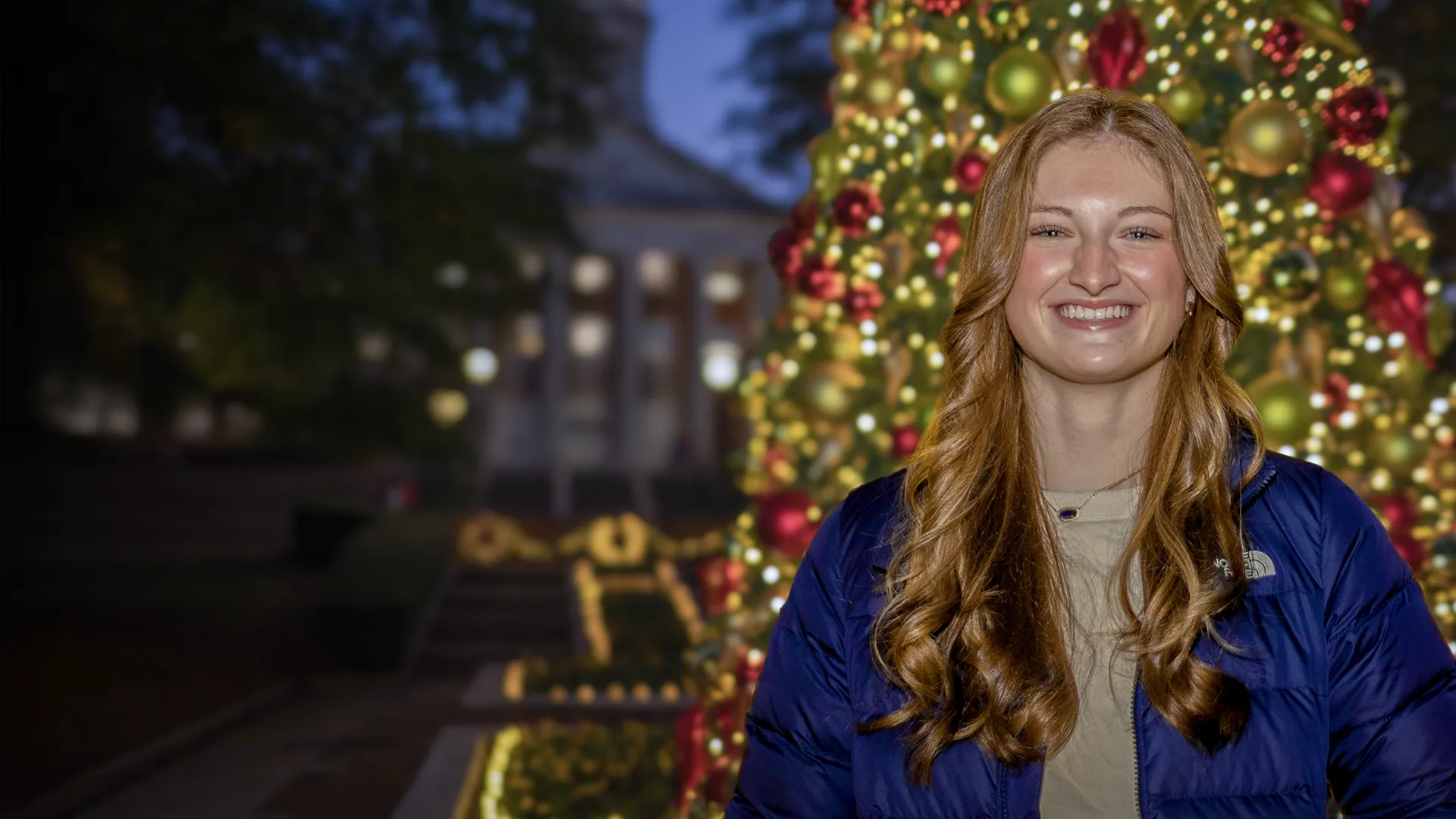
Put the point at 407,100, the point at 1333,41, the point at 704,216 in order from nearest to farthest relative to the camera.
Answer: the point at 1333,41 → the point at 407,100 → the point at 704,216

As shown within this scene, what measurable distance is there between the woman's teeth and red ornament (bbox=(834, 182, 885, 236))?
2350 mm

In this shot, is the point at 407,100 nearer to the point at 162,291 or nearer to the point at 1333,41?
the point at 162,291

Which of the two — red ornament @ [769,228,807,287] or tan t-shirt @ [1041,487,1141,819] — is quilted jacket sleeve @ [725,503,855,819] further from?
red ornament @ [769,228,807,287]

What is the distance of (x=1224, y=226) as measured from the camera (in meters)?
4.13

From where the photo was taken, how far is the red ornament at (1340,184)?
4098 millimetres

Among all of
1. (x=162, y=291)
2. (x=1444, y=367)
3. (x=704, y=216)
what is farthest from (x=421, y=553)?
(x=704, y=216)

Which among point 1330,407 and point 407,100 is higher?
point 407,100

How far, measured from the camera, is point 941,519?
2.03 meters

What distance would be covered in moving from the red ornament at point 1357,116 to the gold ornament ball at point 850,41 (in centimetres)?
165

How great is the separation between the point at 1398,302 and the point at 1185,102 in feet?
3.31

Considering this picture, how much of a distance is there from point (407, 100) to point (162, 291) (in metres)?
3.17

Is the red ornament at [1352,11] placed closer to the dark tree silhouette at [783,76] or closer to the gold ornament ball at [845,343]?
the gold ornament ball at [845,343]

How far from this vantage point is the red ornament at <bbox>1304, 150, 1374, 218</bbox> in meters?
4.10

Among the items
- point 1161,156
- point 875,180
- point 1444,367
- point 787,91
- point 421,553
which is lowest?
point 421,553
